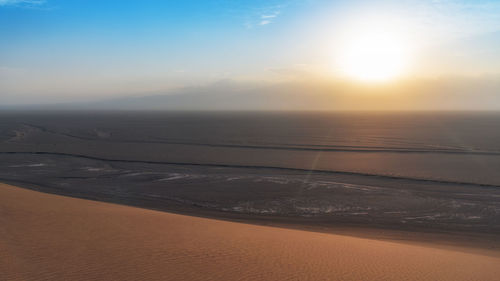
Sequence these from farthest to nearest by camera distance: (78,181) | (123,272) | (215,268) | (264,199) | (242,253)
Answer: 1. (78,181)
2. (264,199)
3. (242,253)
4. (215,268)
5. (123,272)

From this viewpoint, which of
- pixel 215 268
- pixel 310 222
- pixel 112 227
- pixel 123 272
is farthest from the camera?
pixel 310 222

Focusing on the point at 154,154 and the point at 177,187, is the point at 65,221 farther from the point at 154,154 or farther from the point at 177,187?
the point at 154,154

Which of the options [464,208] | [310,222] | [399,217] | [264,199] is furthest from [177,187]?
[464,208]

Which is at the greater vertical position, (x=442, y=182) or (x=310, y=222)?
(x=442, y=182)

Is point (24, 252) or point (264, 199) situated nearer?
point (24, 252)

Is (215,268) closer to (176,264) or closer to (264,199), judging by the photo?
(176,264)

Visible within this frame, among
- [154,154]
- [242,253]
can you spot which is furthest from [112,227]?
[154,154]
